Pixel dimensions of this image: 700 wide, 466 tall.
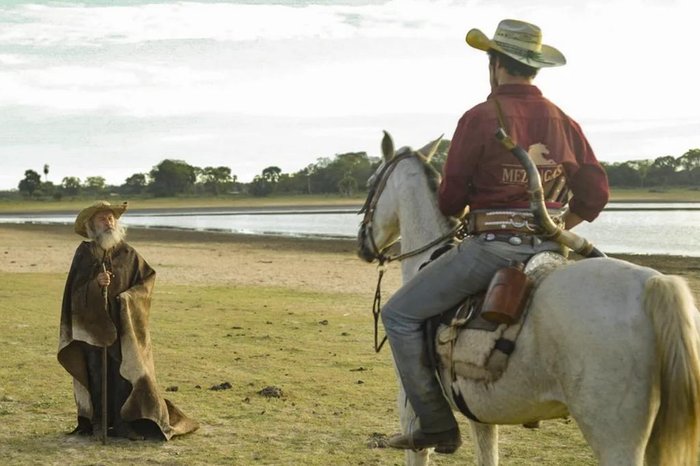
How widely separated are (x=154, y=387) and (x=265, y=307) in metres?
9.13

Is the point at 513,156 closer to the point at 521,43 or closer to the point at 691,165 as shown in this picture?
the point at 521,43

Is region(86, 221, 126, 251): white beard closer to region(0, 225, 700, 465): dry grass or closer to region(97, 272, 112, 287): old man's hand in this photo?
region(97, 272, 112, 287): old man's hand

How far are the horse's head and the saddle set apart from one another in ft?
3.96

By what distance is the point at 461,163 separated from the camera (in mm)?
4777

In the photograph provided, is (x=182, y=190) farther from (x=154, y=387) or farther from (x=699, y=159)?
(x=154, y=387)

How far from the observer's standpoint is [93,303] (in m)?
8.02

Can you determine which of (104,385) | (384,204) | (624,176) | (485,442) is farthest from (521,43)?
(624,176)

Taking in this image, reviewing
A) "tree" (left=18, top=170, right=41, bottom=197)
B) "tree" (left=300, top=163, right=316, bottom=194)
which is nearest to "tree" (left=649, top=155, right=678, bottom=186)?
"tree" (left=300, top=163, right=316, bottom=194)

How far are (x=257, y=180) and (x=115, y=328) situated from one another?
436 feet

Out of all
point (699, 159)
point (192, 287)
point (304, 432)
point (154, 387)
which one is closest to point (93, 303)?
point (154, 387)

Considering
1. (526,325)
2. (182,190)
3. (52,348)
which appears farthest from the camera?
(182,190)

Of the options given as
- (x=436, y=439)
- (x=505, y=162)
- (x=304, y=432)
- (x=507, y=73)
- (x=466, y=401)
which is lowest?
(x=304, y=432)

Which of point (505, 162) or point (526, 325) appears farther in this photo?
point (505, 162)

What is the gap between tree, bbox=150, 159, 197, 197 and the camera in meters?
134
